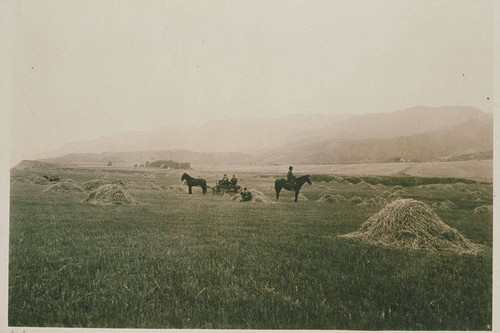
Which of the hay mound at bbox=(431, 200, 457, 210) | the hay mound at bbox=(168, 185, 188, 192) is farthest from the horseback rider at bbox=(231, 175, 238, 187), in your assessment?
the hay mound at bbox=(431, 200, 457, 210)

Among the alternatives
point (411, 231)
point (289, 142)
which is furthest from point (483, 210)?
point (289, 142)

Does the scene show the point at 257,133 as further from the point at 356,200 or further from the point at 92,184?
the point at 92,184

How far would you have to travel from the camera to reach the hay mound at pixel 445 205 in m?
5.68

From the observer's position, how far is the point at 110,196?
5.98 metres

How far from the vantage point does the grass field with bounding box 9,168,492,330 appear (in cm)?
440

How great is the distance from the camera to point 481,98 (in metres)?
5.68

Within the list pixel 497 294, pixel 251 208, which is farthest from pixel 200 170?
pixel 497 294

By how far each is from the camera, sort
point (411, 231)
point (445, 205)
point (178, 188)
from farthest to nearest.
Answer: point (178, 188)
point (445, 205)
point (411, 231)

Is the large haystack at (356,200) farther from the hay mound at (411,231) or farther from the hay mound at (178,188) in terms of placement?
the hay mound at (178,188)

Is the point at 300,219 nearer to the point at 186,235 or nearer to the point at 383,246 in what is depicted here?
the point at 383,246

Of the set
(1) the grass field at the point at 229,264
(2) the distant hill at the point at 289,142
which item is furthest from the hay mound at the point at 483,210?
(2) the distant hill at the point at 289,142

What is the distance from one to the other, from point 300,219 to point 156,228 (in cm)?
229

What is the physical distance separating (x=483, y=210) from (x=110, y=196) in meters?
6.04

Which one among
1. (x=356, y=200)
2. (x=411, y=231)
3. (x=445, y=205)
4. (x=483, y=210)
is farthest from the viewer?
(x=356, y=200)
